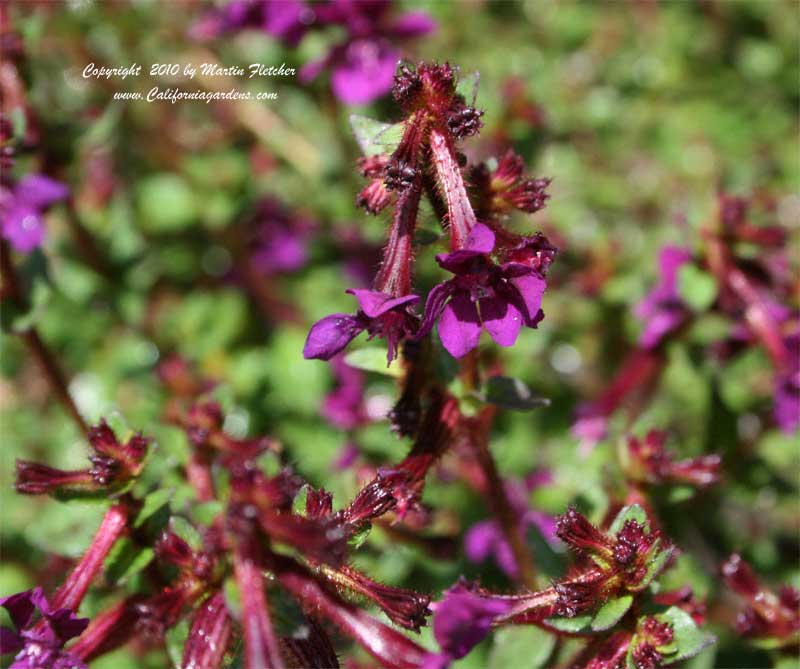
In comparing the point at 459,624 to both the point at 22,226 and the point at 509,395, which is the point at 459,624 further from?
the point at 22,226

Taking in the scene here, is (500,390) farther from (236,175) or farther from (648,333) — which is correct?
(236,175)

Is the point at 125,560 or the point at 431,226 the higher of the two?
the point at 431,226

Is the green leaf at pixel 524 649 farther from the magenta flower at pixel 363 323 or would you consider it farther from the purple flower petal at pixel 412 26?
the purple flower petal at pixel 412 26

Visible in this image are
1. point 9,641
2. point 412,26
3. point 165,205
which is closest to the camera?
point 9,641

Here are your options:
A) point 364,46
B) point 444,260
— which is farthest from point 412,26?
point 444,260

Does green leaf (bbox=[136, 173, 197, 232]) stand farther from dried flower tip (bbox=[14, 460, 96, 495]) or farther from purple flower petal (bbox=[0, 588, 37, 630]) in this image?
purple flower petal (bbox=[0, 588, 37, 630])

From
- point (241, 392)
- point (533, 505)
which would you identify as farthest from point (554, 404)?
point (241, 392)

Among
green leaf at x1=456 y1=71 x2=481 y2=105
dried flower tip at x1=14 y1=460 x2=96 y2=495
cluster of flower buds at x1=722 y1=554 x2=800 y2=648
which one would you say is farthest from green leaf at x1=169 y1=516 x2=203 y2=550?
cluster of flower buds at x1=722 y1=554 x2=800 y2=648

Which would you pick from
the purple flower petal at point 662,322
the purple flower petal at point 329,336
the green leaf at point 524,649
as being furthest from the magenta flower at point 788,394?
the purple flower petal at point 329,336
